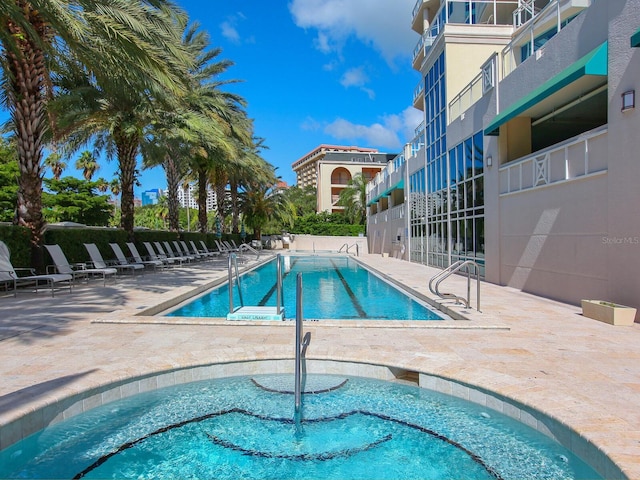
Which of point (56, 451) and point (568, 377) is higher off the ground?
point (568, 377)

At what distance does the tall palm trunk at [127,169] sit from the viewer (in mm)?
16078

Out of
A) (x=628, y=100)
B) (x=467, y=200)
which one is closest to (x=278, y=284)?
(x=628, y=100)

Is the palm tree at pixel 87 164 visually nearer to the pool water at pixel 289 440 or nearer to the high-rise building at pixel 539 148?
the high-rise building at pixel 539 148

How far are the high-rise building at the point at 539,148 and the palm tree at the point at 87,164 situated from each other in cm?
4186

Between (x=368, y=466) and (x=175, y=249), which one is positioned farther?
(x=175, y=249)

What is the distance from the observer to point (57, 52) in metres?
10.4

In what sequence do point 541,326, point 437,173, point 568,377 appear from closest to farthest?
1. point 568,377
2. point 541,326
3. point 437,173

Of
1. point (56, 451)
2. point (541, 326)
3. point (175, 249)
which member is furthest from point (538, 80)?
point (175, 249)

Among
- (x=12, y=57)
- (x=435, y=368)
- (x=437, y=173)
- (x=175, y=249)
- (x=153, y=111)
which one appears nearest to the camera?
(x=435, y=368)

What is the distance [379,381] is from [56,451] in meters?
3.11

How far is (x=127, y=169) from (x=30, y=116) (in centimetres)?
548

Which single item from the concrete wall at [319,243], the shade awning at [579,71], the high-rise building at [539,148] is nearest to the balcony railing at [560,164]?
the high-rise building at [539,148]

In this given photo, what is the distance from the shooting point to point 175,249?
20906 mm

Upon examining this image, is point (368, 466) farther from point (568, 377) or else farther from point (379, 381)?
point (568, 377)
